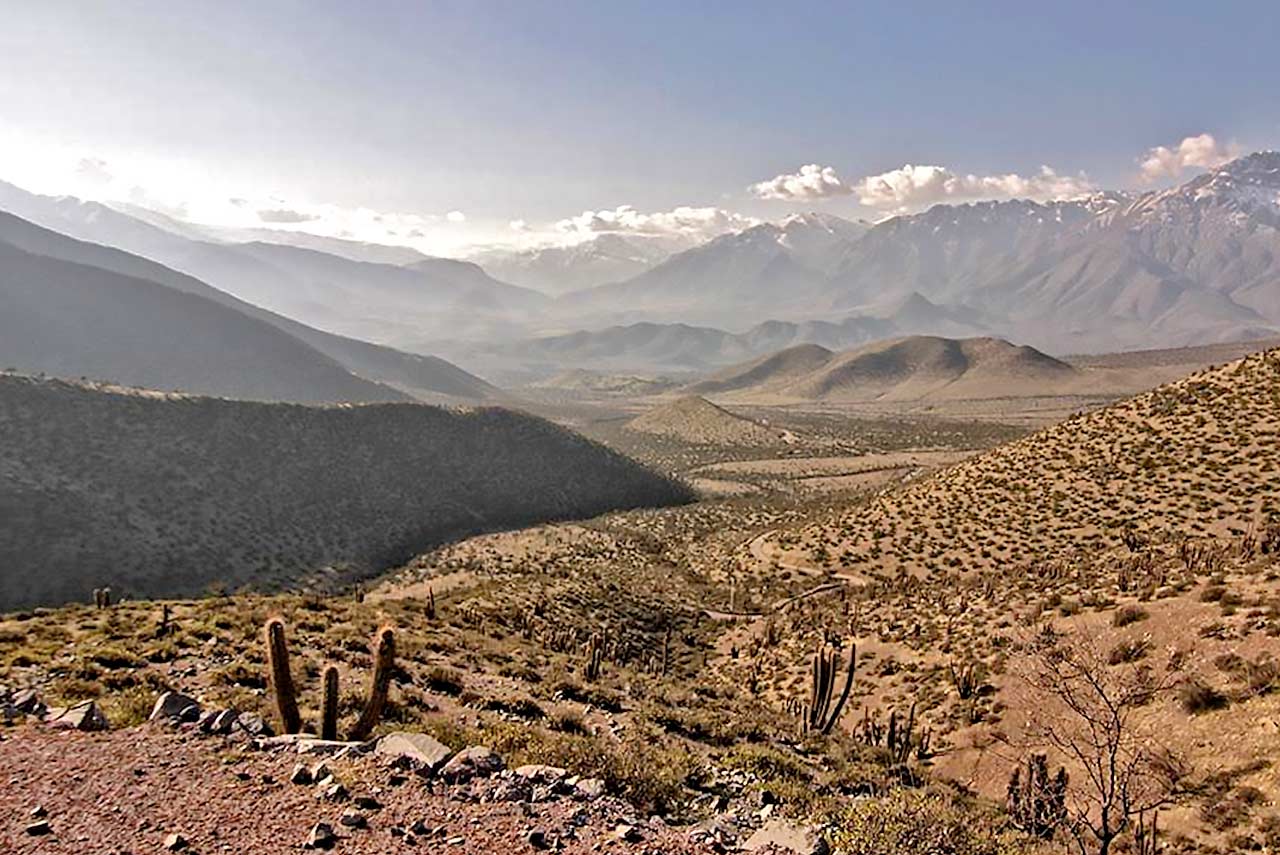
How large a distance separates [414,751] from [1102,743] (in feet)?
39.5

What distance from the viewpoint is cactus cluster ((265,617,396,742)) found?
10195mm

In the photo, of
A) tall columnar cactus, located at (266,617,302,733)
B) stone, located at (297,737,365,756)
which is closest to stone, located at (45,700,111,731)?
tall columnar cactus, located at (266,617,302,733)

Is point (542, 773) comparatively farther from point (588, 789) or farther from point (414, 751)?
point (414, 751)

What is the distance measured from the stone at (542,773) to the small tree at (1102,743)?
240 inches

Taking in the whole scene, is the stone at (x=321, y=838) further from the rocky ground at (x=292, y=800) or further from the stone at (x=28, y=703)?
the stone at (x=28, y=703)

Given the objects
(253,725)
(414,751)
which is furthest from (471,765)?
(253,725)

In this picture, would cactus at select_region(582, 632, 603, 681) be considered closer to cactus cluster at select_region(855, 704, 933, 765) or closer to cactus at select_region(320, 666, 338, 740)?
cactus cluster at select_region(855, 704, 933, 765)

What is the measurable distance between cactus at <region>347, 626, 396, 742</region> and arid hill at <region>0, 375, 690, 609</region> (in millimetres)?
30376

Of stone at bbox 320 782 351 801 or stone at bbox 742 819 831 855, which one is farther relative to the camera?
stone at bbox 320 782 351 801

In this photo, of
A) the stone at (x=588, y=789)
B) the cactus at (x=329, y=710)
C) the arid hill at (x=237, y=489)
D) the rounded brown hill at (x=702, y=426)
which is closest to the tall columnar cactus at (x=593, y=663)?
the cactus at (x=329, y=710)

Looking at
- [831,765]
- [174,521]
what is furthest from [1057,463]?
[174,521]

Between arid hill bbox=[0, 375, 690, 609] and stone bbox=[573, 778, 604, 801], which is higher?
stone bbox=[573, 778, 604, 801]

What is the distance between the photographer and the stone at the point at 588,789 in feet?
26.9

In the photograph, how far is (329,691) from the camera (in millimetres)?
10320
